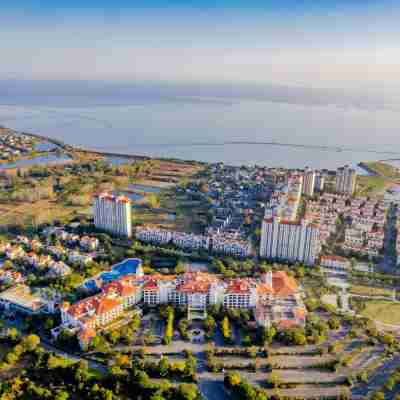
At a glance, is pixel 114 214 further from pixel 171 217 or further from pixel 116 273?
pixel 116 273

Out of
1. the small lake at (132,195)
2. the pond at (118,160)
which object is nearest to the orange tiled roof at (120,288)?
the small lake at (132,195)

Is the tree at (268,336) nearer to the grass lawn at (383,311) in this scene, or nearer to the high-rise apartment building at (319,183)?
the grass lawn at (383,311)

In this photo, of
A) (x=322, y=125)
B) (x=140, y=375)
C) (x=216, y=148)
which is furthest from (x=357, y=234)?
(x=322, y=125)

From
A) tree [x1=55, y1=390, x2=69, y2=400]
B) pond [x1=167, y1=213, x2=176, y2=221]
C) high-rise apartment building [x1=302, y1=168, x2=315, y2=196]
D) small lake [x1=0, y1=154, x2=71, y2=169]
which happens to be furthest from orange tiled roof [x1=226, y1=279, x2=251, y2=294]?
small lake [x1=0, y1=154, x2=71, y2=169]

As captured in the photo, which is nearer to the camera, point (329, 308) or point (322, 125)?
point (329, 308)

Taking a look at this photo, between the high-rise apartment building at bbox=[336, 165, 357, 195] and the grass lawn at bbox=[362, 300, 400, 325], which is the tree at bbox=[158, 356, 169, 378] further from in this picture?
the high-rise apartment building at bbox=[336, 165, 357, 195]

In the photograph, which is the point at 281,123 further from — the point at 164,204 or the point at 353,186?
the point at 164,204
